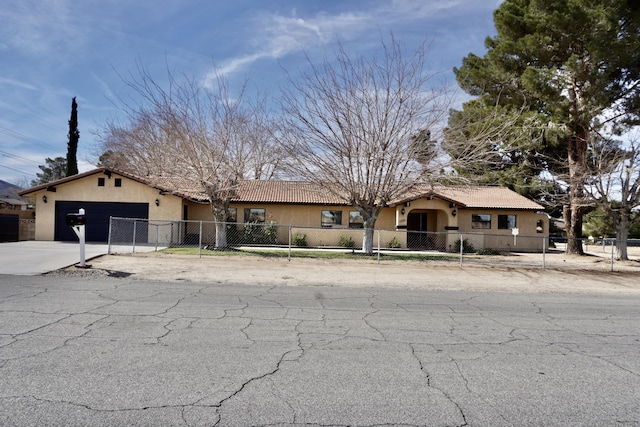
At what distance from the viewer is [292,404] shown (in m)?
3.98


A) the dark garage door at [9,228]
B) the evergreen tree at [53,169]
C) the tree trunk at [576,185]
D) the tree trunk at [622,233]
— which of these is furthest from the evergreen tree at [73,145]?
the tree trunk at [622,233]

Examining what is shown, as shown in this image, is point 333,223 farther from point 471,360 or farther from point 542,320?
point 471,360

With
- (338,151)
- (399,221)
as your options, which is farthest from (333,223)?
(338,151)

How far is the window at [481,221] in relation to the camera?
92.8ft

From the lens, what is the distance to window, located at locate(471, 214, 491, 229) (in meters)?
28.3

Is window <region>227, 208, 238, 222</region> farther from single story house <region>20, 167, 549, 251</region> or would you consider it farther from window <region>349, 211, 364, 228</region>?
window <region>349, 211, 364, 228</region>

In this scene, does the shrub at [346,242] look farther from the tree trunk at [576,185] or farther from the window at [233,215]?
the tree trunk at [576,185]

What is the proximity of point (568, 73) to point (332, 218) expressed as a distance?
15.2 m

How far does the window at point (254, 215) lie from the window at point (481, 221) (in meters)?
13.2

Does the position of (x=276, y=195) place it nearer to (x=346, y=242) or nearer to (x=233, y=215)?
(x=233, y=215)

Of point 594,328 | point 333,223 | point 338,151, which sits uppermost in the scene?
point 338,151

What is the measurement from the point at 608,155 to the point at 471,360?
22645 millimetres

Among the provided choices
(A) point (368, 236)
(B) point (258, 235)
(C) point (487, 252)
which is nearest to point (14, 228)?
(B) point (258, 235)

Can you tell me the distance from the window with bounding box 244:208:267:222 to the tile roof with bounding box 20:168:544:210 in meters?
0.79
